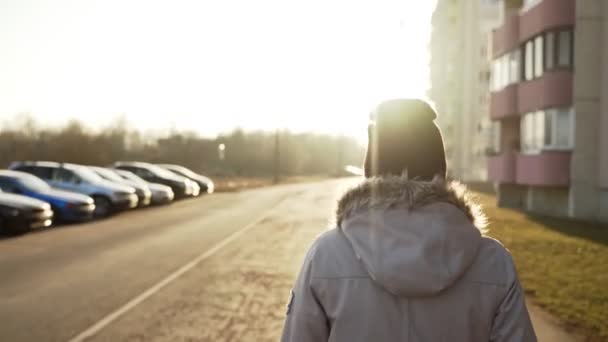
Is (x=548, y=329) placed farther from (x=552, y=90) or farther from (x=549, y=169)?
(x=552, y=90)

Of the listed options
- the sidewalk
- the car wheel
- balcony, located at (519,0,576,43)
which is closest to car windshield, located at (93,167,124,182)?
the car wheel

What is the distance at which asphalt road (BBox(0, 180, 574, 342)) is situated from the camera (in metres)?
7.70

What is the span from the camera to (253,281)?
36.6 feet

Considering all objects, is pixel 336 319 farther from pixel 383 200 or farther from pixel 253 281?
pixel 253 281

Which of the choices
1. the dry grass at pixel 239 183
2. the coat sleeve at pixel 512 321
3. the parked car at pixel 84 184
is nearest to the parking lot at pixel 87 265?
the parked car at pixel 84 184

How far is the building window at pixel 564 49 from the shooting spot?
82.6 feet

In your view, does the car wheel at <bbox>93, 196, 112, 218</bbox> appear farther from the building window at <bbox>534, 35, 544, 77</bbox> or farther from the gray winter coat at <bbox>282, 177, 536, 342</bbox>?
the gray winter coat at <bbox>282, 177, 536, 342</bbox>

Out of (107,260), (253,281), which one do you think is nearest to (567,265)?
(253,281)

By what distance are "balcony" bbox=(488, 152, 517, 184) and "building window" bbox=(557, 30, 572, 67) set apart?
16.6 feet

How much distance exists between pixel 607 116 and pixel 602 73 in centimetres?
152

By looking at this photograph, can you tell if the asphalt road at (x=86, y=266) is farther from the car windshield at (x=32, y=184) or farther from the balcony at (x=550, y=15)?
the balcony at (x=550, y=15)

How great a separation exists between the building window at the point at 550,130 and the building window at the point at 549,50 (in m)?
1.63

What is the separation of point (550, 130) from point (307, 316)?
2547 cm

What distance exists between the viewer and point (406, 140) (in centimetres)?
222
